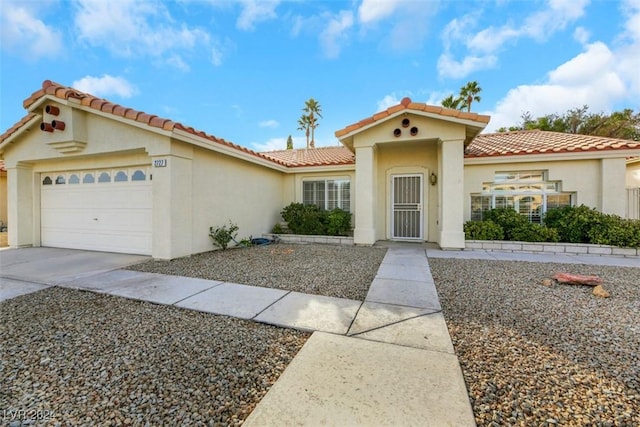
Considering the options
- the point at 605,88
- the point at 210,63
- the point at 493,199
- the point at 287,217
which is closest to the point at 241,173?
A: the point at 287,217

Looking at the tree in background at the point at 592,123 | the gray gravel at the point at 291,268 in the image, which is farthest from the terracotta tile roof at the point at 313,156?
the tree in background at the point at 592,123

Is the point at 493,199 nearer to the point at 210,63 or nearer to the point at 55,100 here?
the point at 210,63

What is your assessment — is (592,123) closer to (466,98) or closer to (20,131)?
(466,98)

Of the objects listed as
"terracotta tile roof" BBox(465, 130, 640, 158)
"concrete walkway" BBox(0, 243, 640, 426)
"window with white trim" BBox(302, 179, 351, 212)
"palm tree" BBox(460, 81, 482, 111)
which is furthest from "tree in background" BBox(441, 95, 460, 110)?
"concrete walkway" BBox(0, 243, 640, 426)

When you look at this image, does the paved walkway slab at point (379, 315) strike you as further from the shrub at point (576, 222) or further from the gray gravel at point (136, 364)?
the shrub at point (576, 222)

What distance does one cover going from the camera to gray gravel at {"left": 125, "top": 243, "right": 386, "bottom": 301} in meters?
4.83

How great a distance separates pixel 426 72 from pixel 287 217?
924 cm

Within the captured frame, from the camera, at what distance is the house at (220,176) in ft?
23.3

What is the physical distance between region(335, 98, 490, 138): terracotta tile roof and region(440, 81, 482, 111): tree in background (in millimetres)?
14739

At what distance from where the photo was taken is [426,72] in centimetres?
1227

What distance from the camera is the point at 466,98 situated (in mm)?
20422

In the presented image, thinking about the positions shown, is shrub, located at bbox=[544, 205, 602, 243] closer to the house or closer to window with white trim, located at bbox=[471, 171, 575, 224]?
window with white trim, located at bbox=[471, 171, 575, 224]

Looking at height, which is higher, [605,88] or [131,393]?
[605,88]

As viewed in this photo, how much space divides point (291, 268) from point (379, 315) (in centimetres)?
295
